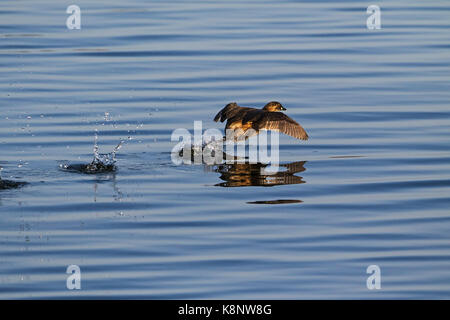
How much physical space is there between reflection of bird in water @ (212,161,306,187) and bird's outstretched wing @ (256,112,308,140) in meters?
0.32

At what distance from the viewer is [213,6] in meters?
21.5

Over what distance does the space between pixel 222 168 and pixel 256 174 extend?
0.44m

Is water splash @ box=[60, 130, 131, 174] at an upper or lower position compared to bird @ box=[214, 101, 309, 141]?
lower

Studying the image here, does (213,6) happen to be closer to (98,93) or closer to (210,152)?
(98,93)

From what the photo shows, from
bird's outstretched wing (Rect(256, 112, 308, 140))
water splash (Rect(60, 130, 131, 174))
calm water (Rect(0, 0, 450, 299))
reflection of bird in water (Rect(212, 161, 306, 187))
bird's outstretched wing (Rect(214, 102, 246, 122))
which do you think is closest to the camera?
calm water (Rect(0, 0, 450, 299))

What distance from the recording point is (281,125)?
36.7ft

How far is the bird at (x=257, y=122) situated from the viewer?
36.6 feet

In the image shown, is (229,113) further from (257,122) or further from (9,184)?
(9,184)

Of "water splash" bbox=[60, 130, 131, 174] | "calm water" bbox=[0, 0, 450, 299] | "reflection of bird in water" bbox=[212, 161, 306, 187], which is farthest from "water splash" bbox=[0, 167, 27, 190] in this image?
"reflection of bird in water" bbox=[212, 161, 306, 187]

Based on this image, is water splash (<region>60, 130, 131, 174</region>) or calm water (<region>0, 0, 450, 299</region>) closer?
calm water (<region>0, 0, 450, 299</region>)

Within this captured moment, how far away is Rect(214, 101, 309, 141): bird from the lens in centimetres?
1116

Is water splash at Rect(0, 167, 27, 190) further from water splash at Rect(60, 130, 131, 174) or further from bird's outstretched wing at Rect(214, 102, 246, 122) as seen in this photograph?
bird's outstretched wing at Rect(214, 102, 246, 122)

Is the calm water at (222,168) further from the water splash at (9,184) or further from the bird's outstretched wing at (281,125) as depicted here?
the bird's outstretched wing at (281,125)
